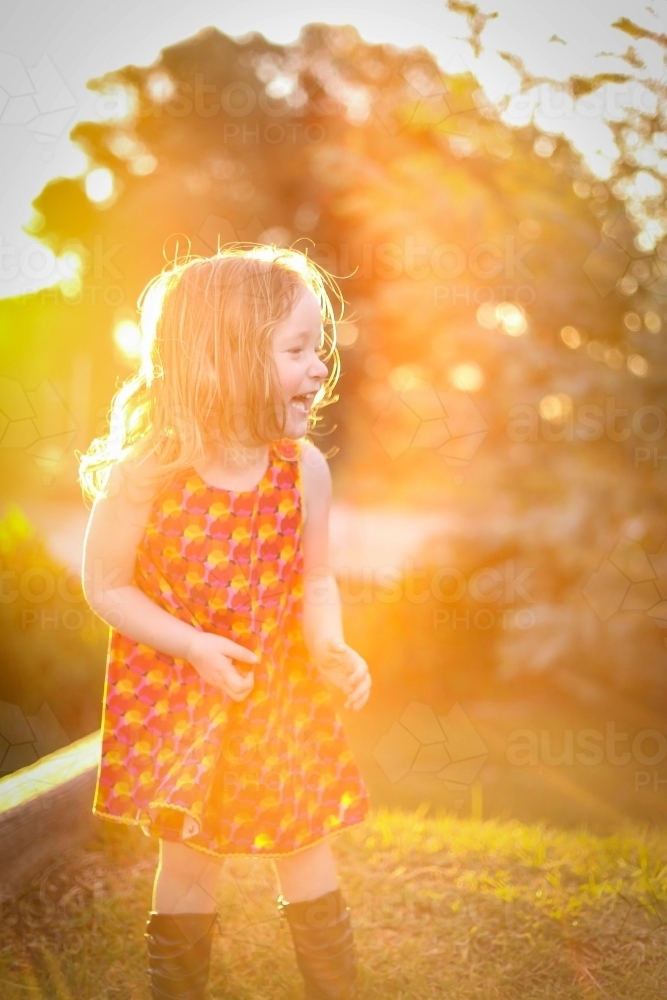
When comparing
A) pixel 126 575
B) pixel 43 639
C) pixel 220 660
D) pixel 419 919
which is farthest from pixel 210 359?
pixel 43 639

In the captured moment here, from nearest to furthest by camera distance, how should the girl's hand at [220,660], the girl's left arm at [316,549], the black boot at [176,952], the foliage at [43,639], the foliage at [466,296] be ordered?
the girl's hand at [220,660] → the black boot at [176,952] → the girl's left arm at [316,549] → the foliage at [466,296] → the foliage at [43,639]

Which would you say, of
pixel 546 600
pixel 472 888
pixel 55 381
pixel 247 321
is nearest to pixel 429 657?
pixel 546 600

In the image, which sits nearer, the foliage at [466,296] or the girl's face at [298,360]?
the girl's face at [298,360]

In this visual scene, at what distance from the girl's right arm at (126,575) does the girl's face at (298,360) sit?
0.30 m

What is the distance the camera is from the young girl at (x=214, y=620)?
5.30 feet

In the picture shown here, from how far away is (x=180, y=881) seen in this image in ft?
5.49

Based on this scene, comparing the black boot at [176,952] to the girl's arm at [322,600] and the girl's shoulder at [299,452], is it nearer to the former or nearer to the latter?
the girl's arm at [322,600]

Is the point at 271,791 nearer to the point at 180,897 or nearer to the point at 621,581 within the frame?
the point at 180,897

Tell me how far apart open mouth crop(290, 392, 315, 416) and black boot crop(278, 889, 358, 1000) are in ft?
3.02

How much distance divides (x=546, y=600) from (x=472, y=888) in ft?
3.72

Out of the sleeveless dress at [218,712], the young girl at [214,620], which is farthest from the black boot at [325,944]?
the sleeveless dress at [218,712]

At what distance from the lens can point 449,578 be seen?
3.57 m

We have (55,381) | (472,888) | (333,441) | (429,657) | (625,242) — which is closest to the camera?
(472,888)

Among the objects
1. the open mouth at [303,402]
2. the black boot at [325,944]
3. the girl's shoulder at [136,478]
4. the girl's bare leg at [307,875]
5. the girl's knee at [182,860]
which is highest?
the open mouth at [303,402]
